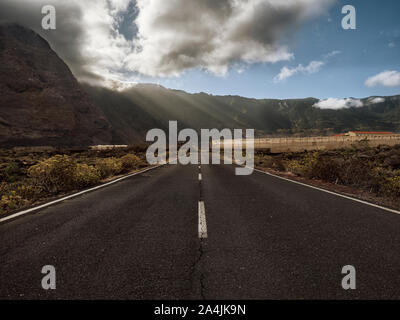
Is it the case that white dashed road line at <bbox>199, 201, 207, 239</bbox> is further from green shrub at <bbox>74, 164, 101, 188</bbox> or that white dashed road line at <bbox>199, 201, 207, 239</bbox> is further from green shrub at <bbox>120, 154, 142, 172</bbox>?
green shrub at <bbox>120, 154, 142, 172</bbox>

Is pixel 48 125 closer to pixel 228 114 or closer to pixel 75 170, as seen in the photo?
pixel 75 170

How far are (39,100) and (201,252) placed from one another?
8467cm

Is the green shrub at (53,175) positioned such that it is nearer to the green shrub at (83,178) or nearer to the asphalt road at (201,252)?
the green shrub at (83,178)

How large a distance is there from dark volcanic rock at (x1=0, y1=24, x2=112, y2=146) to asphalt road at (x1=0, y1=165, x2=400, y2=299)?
231 feet

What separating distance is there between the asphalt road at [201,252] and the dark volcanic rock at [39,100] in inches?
2774

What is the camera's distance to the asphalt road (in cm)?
237

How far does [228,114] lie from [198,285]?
202 m

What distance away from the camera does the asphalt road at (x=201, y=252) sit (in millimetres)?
2373

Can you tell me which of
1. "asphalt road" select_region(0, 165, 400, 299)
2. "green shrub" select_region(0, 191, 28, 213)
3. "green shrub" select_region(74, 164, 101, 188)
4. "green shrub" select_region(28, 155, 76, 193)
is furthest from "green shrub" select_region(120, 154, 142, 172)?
"asphalt road" select_region(0, 165, 400, 299)

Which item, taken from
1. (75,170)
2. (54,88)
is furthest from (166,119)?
(75,170)

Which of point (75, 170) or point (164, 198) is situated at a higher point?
point (75, 170)

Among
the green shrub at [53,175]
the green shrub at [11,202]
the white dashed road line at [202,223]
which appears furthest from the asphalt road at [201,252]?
the green shrub at [53,175]

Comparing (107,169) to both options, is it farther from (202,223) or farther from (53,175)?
(202,223)

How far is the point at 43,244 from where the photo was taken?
3.47 m
